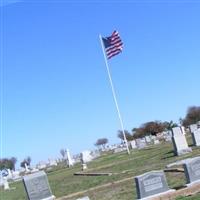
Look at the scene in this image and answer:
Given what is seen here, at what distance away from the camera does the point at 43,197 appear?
1772 cm

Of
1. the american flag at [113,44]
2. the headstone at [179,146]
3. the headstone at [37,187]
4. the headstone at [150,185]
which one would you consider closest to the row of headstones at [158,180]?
the headstone at [150,185]

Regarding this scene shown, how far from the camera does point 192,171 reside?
13.9 m

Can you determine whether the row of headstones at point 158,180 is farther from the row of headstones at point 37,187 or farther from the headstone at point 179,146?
the headstone at point 179,146

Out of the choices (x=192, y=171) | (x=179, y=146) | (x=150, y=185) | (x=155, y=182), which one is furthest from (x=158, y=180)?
(x=179, y=146)

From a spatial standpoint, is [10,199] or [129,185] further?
[10,199]

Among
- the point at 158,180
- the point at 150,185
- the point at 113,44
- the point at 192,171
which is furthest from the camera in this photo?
the point at 113,44

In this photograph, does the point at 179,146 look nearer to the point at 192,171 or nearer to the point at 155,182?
the point at 192,171

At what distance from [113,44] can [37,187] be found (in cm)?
2557

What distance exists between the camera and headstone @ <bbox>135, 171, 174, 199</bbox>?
1316cm

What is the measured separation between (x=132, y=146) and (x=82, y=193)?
32287mm

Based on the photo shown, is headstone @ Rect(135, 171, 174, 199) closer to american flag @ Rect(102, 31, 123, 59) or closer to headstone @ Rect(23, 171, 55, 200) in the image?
headstone @ Rect(23, 171, 55, 200)

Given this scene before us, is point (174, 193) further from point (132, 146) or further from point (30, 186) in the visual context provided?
point (132, 146)

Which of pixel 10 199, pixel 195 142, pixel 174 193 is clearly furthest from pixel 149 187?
pixel 195 142

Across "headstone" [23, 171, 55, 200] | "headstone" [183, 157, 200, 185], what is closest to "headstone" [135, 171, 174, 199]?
"headstone" [183, 157, 200, 185]
